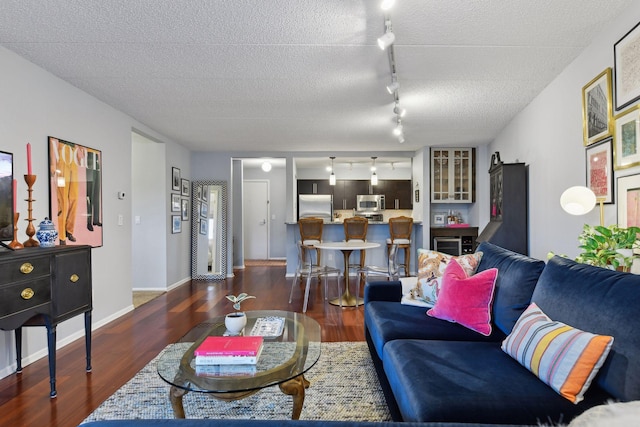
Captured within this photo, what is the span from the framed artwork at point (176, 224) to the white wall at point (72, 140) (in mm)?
1247

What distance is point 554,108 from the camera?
11.1 ft

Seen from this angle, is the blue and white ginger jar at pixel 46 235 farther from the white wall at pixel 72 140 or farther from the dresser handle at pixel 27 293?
the white wall at pixel 72 140

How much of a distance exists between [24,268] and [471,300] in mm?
2557

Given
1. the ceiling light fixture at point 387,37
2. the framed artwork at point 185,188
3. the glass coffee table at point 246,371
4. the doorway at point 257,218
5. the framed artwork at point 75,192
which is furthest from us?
the doorway at point 257,218

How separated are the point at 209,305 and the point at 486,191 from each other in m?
4.76

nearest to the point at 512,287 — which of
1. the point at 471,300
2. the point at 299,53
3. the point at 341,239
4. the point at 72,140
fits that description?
the point at 471,300

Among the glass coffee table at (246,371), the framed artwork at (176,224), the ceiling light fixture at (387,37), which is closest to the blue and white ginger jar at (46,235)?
the glass coffee table at (246,371)

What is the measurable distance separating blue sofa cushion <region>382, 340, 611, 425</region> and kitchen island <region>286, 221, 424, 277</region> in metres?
4.53

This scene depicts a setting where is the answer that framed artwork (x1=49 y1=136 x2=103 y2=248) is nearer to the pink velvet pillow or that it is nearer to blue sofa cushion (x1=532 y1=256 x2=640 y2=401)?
the pink velvet pillow

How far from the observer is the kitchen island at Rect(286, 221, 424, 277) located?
6.21 m

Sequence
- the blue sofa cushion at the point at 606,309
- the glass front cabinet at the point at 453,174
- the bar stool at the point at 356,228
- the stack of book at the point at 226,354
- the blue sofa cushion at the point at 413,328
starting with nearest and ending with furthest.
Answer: the blue sofa cushion at the point at 606,309
the stack of book at the point at 226,354
the blue sofa cushion at the point at 413,328
the bar stool at the point at 356,228
the glass front cabinet at the point at 453,174

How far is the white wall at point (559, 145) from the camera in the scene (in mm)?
2557

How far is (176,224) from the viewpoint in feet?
18.4

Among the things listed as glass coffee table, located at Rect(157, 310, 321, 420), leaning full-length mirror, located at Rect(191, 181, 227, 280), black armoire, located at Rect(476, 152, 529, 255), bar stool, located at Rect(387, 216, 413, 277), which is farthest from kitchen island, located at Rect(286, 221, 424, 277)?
Answer: glass coffee table, located at Rect(157, 310, 321, 420)
